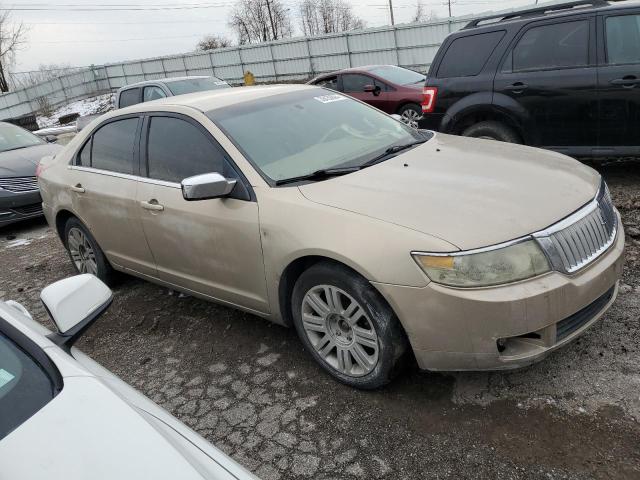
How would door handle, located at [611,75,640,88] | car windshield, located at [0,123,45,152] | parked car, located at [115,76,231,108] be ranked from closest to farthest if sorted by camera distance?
door handle, located at [611,75,640,88], car windshield, located at [0,123,45,152], parked car, located at [115,76,231,108]

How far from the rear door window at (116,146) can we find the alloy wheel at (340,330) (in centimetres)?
189

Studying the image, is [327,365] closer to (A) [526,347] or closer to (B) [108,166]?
(A) [526,347]

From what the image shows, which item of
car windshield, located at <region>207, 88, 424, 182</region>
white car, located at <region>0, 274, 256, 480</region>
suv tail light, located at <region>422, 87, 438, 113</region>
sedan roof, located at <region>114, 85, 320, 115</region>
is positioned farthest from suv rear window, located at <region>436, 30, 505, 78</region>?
white car, located at <region>0, 274, 256, 480</region>

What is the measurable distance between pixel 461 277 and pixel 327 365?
103cm

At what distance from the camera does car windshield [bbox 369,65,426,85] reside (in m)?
11.3

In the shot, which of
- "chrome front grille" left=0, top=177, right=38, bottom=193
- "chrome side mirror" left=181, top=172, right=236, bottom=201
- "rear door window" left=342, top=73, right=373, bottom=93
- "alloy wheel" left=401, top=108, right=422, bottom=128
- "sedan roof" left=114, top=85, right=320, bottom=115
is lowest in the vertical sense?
"alloy wheel" left=401, top=108, right=422, bottom=128

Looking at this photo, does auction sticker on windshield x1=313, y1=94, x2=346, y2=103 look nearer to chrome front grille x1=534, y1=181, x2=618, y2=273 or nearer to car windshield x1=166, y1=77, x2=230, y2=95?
chrome front grille x1=534, y1=181, x2=618, y2=273

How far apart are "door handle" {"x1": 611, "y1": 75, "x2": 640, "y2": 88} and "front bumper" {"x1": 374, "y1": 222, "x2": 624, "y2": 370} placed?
3181 millimetres

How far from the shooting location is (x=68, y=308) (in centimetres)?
209

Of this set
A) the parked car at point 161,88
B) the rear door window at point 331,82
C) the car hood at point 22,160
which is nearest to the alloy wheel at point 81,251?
the car hood at point 22,160

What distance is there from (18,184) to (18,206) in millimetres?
338

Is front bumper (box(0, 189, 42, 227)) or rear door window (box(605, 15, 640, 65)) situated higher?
rear door window (box(605, 15, 640, 65))

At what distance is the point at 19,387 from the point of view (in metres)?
1.71

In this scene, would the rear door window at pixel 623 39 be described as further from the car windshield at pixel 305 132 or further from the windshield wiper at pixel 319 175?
the windshield wiper at pixel 319 175
